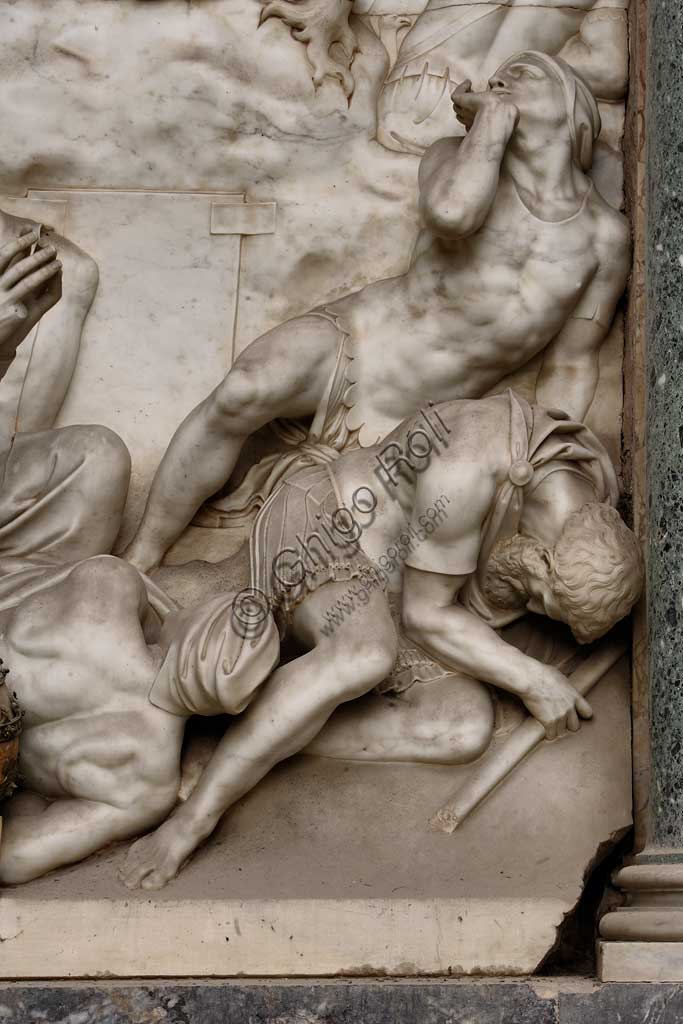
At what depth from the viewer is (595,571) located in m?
4.56

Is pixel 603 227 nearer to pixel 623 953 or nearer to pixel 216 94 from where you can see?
pixel 216 94

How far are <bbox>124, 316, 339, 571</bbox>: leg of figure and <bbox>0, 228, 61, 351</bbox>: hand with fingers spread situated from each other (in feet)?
1.85

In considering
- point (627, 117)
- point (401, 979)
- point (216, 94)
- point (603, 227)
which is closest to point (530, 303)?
point (603, 227)

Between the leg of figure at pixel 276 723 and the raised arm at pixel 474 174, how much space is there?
3.50 ft

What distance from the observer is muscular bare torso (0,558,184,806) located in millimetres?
4535

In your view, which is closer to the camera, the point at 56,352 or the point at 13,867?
the point at 13,867

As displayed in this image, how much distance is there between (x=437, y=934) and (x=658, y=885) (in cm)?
51

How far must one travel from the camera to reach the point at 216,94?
5305 mm

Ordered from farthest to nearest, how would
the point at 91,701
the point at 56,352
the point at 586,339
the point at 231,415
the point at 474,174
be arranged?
the point at 56,352
the point at 586,339
the point at 231,415
the point at 474,174
the point at 91,701

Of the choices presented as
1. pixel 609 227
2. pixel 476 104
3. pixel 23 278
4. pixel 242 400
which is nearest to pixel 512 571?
pixel 242 400

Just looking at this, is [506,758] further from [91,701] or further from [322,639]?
[91,701]

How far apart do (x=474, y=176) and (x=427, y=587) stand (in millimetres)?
1050

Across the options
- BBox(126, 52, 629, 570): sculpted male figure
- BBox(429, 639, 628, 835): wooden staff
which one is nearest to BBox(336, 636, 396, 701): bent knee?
BBox(429, 639, 628, 835): wooden staff

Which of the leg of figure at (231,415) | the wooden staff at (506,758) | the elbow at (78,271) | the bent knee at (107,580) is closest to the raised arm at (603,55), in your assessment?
the leg of figure at (231,415)
